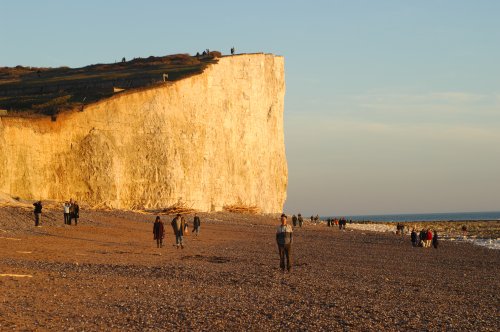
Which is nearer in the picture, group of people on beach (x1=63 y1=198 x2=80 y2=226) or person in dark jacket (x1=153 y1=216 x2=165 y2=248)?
person in dark jacket (x1=153 y1=216 x2=165 y2=248)

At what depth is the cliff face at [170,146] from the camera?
40031 mm

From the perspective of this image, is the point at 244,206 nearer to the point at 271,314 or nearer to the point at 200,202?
the point at 200,202

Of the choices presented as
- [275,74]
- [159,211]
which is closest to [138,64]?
[275,74]

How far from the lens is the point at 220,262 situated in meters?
20.6

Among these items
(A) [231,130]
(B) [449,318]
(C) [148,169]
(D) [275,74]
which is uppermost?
(D) [275,74]

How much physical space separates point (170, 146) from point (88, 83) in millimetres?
10961

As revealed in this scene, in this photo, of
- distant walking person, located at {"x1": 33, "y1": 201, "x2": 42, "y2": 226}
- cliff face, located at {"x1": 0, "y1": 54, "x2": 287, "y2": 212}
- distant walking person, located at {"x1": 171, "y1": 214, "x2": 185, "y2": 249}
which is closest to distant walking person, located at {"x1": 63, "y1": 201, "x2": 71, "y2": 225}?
distant walking person, located at {"x1": 33, "y1": 201, "x2": 42, "y2": 226}

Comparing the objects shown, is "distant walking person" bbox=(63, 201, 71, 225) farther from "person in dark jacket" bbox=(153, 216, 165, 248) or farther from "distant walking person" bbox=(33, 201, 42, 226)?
"person in dark jacket" bbox=(153, 216, 165, 248)

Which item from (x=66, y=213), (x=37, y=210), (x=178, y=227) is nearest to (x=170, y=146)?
(x=66, y=213)

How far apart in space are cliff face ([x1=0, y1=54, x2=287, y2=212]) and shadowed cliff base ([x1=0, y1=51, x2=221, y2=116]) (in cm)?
171

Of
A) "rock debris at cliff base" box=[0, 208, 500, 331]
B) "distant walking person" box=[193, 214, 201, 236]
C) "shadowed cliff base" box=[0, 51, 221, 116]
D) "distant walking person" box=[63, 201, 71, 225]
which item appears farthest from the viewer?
"shadowed cliff base" box=[0, 51, 221, 116]

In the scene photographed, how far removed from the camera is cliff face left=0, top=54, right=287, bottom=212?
40.0 meters

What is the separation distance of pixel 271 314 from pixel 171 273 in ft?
18.5

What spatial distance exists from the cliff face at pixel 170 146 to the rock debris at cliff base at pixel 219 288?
41.9 feet
